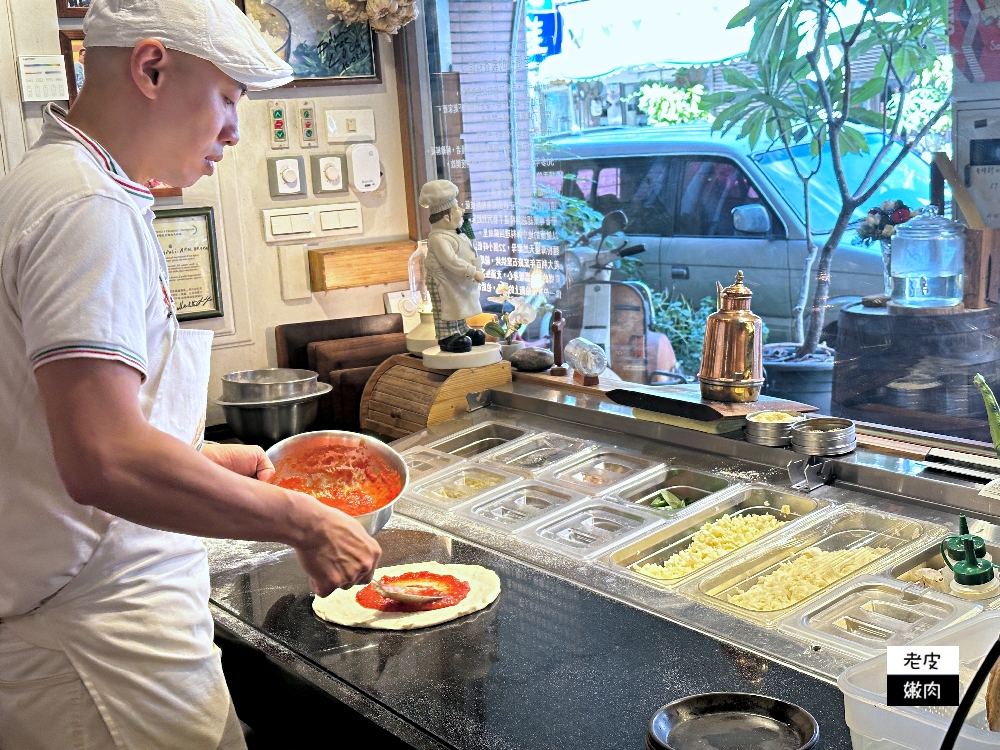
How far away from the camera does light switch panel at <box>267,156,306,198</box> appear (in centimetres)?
414

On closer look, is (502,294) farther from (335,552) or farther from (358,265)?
(335,552)

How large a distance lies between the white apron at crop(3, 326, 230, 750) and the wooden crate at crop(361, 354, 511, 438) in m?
1.80

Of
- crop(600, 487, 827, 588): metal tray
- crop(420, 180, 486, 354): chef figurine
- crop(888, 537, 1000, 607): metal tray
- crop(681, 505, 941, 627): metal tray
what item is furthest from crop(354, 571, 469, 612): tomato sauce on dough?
crop(420, 180, 486, 354): chef figurine

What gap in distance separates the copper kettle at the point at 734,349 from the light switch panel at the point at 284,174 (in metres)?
1.96

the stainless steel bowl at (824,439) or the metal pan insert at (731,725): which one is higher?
the stainless steel bowl at (824,439)

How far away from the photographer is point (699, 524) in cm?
251

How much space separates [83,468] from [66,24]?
9.44ft

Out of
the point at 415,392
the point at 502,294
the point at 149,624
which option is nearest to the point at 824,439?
the point at 415,392

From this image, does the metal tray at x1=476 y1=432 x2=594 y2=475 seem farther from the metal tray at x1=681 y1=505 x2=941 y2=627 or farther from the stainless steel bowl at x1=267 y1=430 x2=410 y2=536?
the stainless steel bowl at x1=267 y1=430 x2=410 y2=536

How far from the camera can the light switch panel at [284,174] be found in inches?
163

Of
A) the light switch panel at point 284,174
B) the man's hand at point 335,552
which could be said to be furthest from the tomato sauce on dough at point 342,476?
the light switch panel at point 284,174

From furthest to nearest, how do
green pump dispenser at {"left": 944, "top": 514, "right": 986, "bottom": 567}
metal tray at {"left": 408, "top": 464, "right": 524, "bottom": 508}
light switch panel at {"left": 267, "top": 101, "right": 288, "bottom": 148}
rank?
light switch panel at {"left": 267, "top": 101, "right": 288, "bottom": 148} → metal tray at {"left": 408, "top": 464, "right": 524, "bottom": 508} → green pump dispenser at {"left": 944, "top": 514, "right": 986, "bottom": 567}

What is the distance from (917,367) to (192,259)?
2.61 m

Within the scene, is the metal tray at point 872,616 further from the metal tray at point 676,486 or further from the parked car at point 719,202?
the parked car at point 719,202
